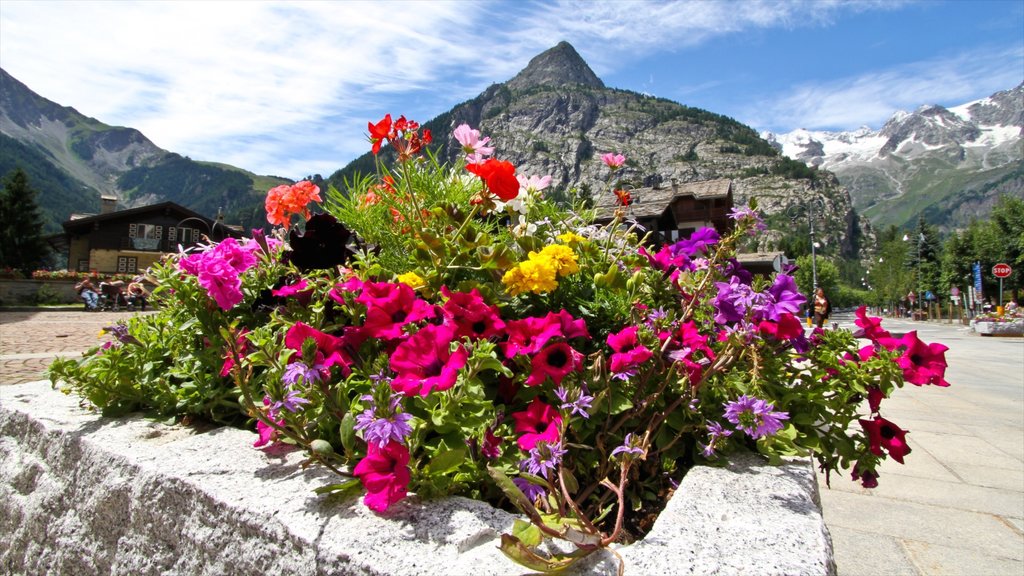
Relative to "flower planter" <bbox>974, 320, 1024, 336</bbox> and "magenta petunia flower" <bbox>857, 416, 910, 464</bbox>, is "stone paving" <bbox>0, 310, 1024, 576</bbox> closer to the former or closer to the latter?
"magenta petunia flower" <bbox>857, 416, 910, 464</bbox>

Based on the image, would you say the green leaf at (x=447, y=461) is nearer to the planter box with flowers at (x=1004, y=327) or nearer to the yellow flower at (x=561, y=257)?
the yellow flower at (x=561, y=257)

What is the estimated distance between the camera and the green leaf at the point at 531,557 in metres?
0.71

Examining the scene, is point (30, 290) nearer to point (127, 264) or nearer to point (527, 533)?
point (127, 264)

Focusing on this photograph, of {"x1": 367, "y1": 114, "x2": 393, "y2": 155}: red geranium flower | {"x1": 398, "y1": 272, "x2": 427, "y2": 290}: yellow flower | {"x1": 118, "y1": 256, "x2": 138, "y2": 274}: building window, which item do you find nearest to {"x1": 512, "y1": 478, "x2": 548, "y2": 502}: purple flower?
{"x1": 398, "y1": 272, "x2": 427, "y2": 290}: yellow flower

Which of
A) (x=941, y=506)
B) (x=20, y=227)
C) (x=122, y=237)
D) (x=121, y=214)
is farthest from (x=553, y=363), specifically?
(x=20, y=227)

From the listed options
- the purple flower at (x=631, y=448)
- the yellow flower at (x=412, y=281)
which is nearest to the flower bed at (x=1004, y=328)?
the purple flower at (x=631, y=448)

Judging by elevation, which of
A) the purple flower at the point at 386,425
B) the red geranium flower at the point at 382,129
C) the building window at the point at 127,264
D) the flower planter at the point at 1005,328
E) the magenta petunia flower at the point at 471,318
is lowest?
the flower planter at the point at 1005,328

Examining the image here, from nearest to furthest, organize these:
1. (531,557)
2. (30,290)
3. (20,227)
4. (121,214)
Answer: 1. (531,557)
2. (30,290)
3. (121,214)
4. (20,227)

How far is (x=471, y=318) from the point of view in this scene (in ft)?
3.72

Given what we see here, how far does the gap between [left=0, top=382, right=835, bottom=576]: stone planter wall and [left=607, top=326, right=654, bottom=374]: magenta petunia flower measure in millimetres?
252

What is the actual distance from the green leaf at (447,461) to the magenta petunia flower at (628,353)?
366mm

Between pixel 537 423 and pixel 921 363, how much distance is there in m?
0.96

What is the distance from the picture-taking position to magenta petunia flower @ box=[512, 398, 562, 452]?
102 centimetres

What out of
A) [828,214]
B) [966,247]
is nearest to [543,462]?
[966,247]
